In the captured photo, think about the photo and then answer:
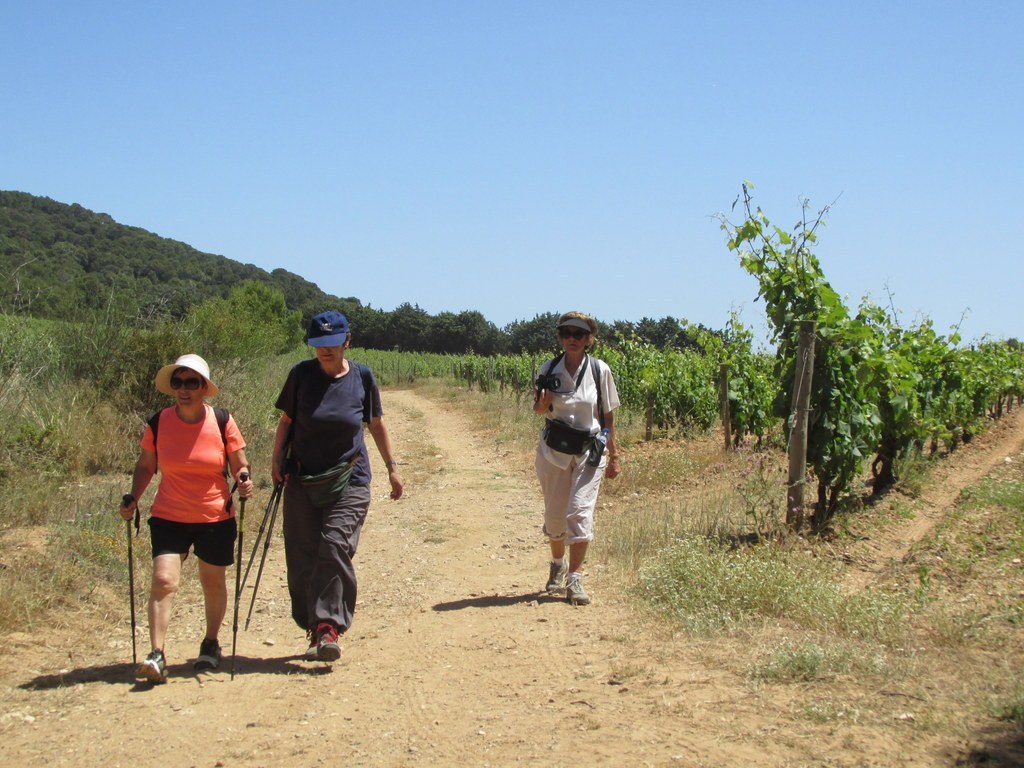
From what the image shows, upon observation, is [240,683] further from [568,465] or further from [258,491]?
[258,491]

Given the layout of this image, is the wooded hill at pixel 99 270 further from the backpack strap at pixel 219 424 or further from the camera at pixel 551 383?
the camera at pixel 551 383

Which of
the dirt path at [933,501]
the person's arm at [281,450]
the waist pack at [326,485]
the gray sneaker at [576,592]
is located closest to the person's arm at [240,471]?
the person's arm at [281,450]

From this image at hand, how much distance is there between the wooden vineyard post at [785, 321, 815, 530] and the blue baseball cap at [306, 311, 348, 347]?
446 cm

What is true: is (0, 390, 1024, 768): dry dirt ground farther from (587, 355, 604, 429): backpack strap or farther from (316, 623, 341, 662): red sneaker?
(587, 355, 604, 429): backpack strap

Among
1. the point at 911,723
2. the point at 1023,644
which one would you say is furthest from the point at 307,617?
the point at 1023,644

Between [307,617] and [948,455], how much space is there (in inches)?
625

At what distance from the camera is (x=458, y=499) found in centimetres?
1173

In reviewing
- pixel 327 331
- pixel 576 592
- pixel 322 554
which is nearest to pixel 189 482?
pixel 322 554

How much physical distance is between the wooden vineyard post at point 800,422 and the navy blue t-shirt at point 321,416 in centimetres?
433

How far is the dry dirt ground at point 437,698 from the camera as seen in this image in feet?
12.6

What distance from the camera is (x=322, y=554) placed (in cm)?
528

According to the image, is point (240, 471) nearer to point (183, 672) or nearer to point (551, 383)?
point (183, 672)

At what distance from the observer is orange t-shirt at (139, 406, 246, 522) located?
16.7 ft

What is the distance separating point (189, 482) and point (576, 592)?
8.82 feet
